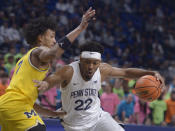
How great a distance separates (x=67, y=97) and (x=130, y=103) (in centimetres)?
443

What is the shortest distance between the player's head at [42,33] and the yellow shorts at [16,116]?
821mm

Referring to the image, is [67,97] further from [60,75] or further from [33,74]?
[33,74]

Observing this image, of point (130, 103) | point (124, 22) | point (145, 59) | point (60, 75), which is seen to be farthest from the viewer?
point (124, 22)

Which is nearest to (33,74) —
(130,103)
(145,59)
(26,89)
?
(26,89)

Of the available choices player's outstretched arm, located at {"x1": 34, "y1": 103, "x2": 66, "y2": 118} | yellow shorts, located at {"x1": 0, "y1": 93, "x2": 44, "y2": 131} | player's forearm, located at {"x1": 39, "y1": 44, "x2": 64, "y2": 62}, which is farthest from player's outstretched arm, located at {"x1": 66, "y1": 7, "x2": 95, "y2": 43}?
player's outstretched arm, located at {"x1": 34, "y1": 103, "x2": 66, "y2": 118}

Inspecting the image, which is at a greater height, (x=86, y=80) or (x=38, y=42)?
(x=38, y=42)

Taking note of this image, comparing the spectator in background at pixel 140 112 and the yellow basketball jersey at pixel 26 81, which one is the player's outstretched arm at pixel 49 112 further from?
the spectator in background at pixel 140 112

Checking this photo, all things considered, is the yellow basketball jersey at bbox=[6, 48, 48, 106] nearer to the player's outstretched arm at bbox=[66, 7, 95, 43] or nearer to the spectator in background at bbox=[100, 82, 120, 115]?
the player's outstretched arm at bbox=[66, 7, 95, 43]

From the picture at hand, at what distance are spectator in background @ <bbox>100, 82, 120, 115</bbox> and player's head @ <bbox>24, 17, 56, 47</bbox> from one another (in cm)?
440

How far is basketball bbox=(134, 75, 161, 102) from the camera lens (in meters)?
4.61

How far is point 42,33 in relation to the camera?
14.2 ft

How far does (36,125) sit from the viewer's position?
12.8ft

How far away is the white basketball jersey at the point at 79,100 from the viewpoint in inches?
174

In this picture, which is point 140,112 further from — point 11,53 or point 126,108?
point 11,53
